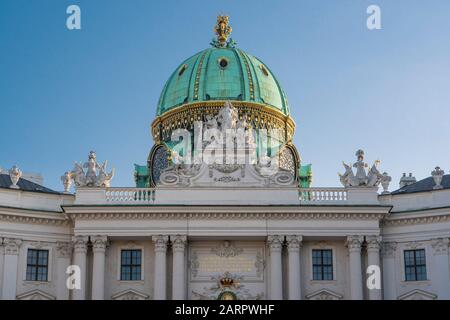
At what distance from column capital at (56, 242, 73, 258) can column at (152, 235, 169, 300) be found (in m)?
4.83

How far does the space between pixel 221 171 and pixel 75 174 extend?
7.91m

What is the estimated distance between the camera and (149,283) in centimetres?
4844

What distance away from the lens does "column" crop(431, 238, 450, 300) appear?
1866 inches

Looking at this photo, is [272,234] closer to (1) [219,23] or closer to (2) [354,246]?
(2) [354,246]

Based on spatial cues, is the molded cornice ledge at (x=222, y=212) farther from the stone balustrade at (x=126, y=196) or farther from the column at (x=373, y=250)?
the column at (x=373, y=250)

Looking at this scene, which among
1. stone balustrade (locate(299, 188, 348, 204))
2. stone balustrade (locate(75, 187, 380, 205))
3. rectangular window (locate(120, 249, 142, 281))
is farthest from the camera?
stone balustrade (locate(299, 188, 348, 204))

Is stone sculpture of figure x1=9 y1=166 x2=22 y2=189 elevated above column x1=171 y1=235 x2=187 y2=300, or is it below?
above

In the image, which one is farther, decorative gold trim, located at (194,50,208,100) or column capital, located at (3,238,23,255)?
decorative gold trim, located at (194,50,208,100)

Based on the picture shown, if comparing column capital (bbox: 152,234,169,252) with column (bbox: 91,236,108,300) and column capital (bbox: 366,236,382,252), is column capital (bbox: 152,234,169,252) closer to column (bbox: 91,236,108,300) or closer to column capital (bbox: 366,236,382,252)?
column (bbox: 91,236,108,300)

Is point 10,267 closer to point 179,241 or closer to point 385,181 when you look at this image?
point 179,241

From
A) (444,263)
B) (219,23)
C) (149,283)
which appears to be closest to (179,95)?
(219,23)

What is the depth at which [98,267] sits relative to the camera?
47.5m

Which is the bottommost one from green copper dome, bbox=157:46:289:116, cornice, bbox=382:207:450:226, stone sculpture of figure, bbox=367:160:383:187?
cornice, bbox=382:207:450:226

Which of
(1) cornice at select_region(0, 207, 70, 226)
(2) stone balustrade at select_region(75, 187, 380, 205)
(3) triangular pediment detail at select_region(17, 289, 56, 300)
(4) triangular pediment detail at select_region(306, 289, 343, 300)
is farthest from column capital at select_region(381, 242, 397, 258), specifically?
(3) triangular pediment detail at select_region(17, 289, 56, 300)
